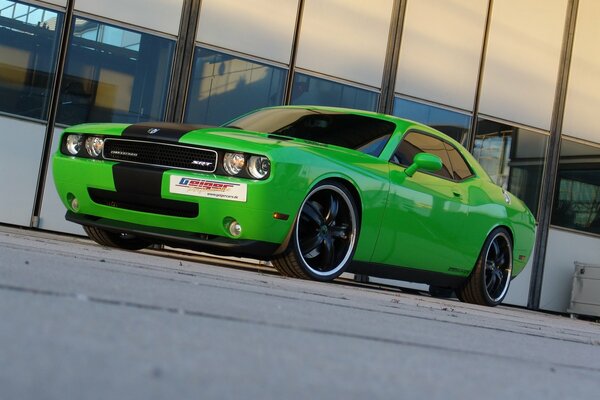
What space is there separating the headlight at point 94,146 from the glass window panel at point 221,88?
188 inches

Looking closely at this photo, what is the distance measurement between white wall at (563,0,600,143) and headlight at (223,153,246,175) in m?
9.55

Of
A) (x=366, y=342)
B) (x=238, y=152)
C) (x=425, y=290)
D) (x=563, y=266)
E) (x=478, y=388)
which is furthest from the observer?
(x=563, y=266)

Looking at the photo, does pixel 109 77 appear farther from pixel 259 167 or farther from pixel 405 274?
pixel 259 167

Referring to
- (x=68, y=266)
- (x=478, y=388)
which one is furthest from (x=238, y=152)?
(x=478, y=388)

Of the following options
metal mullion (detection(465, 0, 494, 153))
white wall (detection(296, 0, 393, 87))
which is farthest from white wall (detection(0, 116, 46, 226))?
metal mullion (detection(465, 0, 494, 153))

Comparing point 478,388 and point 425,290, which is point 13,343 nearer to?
point 478,388

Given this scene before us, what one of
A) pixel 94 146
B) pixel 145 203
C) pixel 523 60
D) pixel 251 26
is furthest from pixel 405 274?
pixel 523 60

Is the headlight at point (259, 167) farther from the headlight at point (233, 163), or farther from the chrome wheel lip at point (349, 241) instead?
the chrome wheel lip at point (349, 241)

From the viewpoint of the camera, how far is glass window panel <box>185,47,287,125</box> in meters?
11.2

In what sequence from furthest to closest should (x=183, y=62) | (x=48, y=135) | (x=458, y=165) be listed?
(x=183, y=62) < (x=48, y=135) < (x=458, y=165)

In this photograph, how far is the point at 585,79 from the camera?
1457cm

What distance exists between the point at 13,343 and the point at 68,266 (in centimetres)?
197

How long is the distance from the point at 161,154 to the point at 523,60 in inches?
362

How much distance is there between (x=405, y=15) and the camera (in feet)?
42.2
